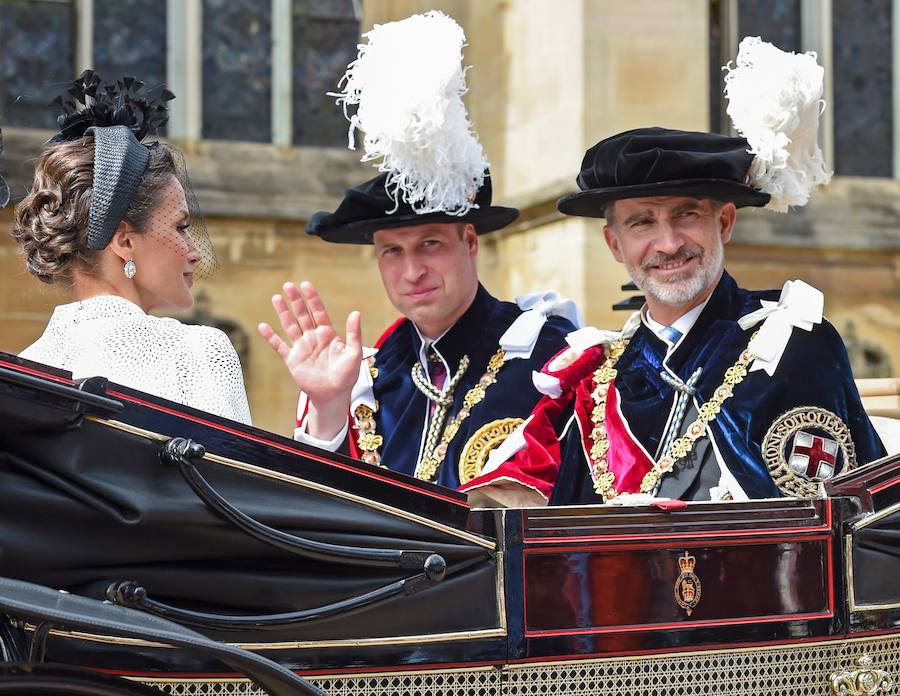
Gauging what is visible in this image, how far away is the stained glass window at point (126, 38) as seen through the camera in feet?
26.8

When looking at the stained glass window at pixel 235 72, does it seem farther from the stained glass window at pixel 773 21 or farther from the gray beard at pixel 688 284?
the gray beard at pixel 688 284

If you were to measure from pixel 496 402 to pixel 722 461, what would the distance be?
2.71 feet

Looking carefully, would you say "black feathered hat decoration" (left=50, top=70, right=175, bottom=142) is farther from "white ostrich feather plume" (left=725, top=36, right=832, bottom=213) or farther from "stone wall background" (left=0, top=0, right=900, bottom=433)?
"stone wall background" (left=0, top=0, right=900, bottom=433)

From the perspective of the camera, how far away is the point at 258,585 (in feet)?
8.19

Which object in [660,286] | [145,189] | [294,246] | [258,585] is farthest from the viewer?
[294,246]

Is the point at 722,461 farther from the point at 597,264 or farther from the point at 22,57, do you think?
the point at 22,57

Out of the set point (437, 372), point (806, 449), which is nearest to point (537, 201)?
point (437, 372)

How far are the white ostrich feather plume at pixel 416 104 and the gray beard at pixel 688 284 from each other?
0.65 metres

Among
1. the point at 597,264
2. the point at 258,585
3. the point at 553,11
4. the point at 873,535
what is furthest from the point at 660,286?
the point at 553,11

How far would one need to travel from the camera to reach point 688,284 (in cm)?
348

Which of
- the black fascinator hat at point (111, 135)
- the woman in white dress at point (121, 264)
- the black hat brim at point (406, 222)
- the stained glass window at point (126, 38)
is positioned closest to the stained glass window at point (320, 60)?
the stained glass window at point (126, 38)

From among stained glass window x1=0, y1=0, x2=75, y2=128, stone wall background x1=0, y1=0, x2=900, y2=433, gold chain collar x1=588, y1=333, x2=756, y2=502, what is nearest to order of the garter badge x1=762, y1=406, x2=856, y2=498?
gold chain collar x1=588, y1=333, x2=756, y2=502

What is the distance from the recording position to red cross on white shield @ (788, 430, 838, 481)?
3.17 m

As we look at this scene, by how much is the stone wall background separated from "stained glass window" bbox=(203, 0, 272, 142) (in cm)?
20
